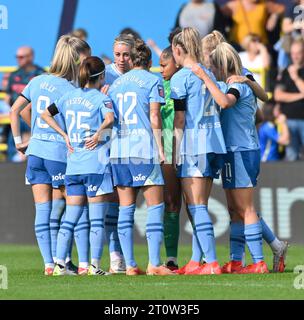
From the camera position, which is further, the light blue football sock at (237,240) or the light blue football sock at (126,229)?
the light blue football sock at (237,240)

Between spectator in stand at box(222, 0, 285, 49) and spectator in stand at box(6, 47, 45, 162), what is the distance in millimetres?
2954

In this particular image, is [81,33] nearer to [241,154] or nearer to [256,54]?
[256,54]

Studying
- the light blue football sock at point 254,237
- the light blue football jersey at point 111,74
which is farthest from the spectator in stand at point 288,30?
the light blue football sock at point 254,237

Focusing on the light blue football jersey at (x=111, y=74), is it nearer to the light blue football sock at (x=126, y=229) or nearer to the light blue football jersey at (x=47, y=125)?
the light blue football jersey at (x=47, y=125)

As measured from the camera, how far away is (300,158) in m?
16.8

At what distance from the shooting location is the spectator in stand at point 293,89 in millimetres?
17016

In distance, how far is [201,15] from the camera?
17641 millimetres

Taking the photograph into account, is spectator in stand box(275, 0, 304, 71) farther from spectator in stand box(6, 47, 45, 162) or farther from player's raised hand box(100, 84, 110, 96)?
player's raised hand box(100, 84, 110, 96)

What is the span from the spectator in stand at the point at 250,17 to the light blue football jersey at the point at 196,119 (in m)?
7.20

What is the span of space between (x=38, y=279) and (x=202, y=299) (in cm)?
231

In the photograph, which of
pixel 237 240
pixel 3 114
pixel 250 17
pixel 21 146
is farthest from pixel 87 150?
pixel 250 17
